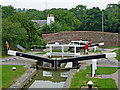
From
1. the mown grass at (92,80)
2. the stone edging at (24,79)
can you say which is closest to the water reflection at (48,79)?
the stone edging at (24,79)

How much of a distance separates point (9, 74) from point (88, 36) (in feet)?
54.2

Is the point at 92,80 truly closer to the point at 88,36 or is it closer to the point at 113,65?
the point at 113,65

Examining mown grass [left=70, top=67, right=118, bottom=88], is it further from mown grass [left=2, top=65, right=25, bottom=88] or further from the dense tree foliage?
the dense tree foliage

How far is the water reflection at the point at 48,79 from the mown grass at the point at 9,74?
840 millimetres

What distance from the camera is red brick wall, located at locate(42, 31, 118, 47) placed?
30781mm

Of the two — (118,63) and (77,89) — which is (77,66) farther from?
(77,89)

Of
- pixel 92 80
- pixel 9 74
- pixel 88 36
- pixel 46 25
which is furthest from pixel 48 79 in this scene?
pixel 46 25

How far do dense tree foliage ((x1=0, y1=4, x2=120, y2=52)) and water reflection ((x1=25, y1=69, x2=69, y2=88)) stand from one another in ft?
22.9

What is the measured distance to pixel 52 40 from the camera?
3070cm

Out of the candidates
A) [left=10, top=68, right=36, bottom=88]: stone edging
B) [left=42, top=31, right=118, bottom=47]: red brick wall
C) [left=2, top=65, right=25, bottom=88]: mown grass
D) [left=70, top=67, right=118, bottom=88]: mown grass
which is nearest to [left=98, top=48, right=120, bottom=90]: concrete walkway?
[left=70, top=67, right=118, bottom=88]: mown grass

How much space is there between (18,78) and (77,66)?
4.53 m

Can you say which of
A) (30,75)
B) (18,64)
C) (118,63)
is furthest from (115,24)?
(30,75)

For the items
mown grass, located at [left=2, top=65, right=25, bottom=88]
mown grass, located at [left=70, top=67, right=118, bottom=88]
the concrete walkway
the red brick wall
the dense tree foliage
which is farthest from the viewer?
the red brick wall

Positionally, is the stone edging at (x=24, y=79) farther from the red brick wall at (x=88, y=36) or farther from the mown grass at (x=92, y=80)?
the red brick wall at (x=88, y=36)
